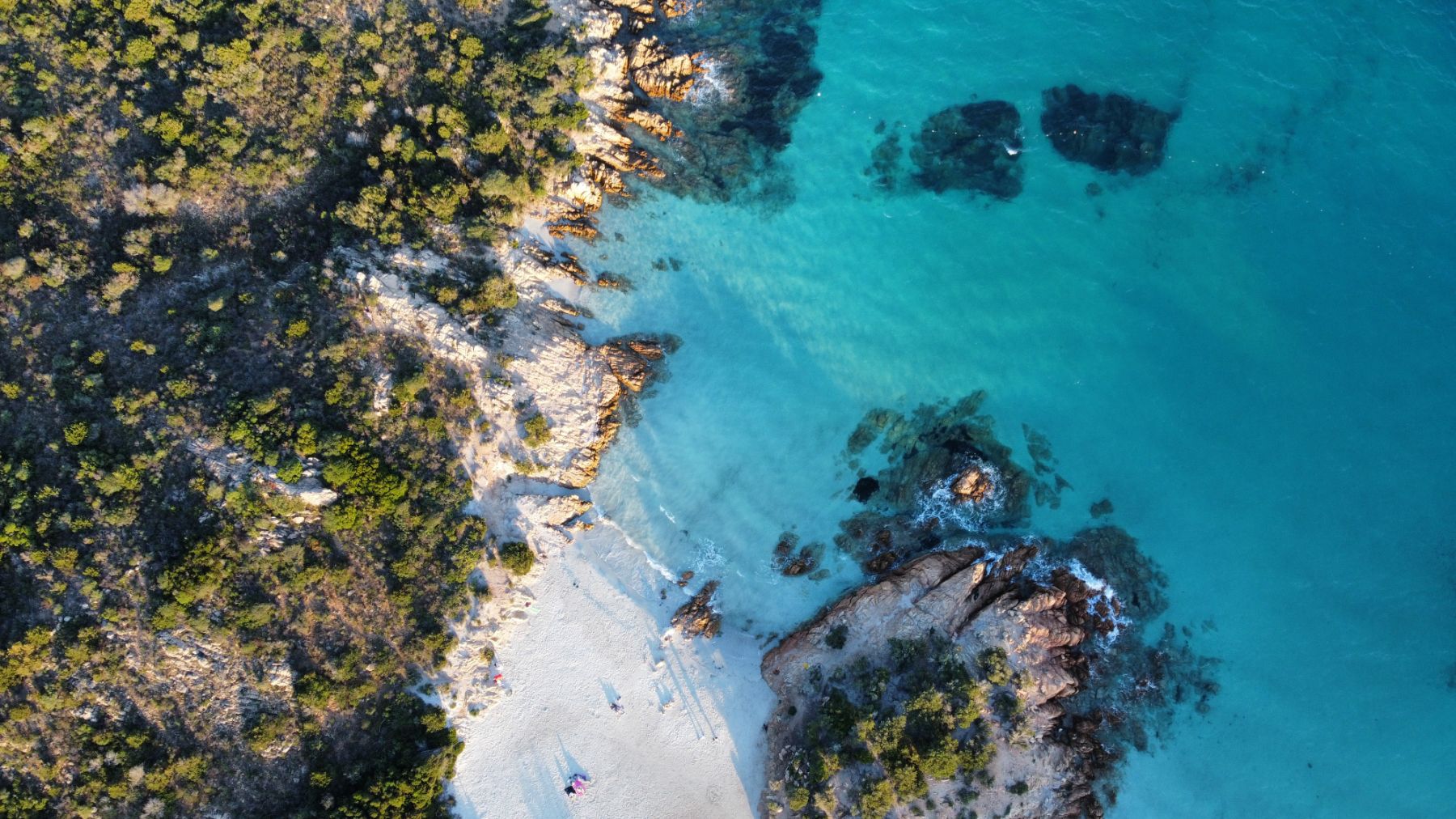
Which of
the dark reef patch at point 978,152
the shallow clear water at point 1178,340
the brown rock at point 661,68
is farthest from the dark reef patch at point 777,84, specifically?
the dark reef patch at point 978,152

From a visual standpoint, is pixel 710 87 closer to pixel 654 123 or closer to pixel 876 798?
pixel 654 123

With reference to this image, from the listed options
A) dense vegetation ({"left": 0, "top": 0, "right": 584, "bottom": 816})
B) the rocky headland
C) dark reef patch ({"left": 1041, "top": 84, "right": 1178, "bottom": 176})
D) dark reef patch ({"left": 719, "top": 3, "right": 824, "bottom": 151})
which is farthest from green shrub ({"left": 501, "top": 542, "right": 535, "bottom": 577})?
dark reef patch ({"left": 1041, "top": 84, "right": 1178, "bottom": 176})

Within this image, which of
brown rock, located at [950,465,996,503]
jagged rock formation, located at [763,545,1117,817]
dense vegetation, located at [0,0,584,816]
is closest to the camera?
dense vegetation, located at [0,0,584,816]

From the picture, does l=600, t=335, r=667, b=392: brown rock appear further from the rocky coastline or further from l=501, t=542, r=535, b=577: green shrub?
l=501, t=542, r=535, b=577: green shrub

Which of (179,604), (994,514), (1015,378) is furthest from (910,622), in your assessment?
(179,604)

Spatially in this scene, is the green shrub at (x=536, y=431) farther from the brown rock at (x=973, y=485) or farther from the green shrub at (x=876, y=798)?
the green shrub at (x=876, y=798)
